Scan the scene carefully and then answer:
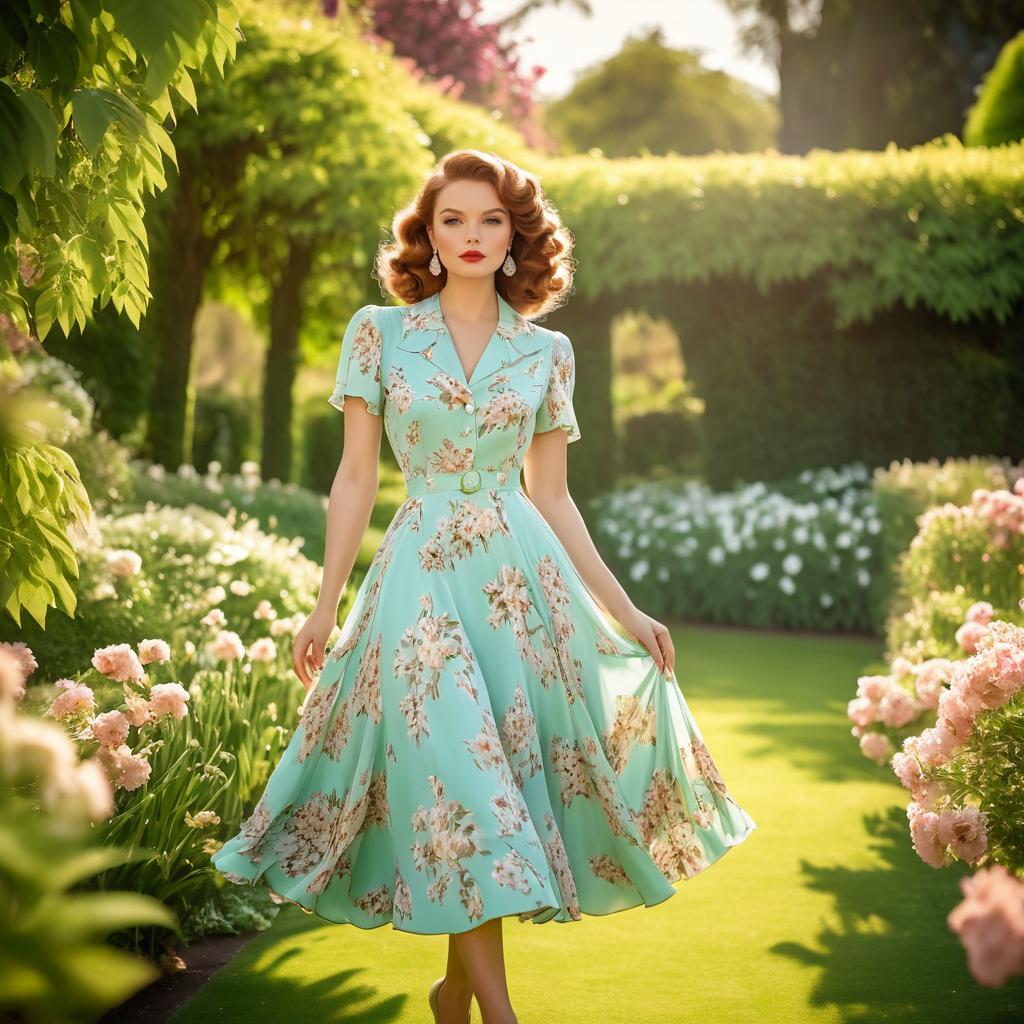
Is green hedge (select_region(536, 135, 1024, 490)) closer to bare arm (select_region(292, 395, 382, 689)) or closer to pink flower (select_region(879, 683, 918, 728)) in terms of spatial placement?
pink flower (select_region(879, 683, 918, 728))

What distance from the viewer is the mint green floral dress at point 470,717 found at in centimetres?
293

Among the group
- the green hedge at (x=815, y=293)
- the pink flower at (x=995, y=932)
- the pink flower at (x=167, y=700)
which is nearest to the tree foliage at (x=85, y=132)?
the pink flower at (x=167, y=700)

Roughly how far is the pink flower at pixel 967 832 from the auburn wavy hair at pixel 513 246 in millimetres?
1657

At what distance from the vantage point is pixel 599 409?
1362cm

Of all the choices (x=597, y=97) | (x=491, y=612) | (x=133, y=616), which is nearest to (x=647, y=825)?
(x=491, y=612)

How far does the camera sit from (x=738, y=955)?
397cm

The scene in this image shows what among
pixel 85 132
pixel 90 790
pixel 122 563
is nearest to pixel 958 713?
pixel 85 132

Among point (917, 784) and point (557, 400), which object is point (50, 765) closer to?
point (557, 400)

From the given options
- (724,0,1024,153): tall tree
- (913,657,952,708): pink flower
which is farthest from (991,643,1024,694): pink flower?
(724,0,1024,153): tall tree

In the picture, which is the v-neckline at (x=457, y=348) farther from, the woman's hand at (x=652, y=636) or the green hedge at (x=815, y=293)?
the green hedge at (x=815, y=293)

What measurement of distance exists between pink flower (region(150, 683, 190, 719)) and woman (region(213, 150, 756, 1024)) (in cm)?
57

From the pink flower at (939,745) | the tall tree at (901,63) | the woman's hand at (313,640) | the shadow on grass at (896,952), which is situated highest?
the tall tree at (901,63)

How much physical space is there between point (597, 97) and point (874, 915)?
119 ft

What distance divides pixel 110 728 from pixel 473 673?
1.03 meters
